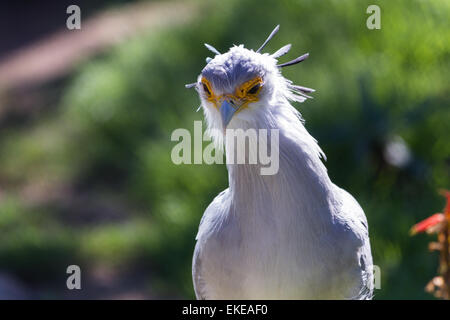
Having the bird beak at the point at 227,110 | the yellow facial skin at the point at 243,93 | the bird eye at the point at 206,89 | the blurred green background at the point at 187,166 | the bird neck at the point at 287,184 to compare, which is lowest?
the bird neck at the point at 287,184

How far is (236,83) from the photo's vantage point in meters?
2.39

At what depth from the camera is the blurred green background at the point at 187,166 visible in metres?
4.89

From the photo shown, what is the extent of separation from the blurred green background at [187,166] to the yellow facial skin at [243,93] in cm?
202

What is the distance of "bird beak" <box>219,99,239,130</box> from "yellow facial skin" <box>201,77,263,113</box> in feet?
0.05

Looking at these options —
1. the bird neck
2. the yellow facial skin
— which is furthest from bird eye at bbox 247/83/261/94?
the bird neck

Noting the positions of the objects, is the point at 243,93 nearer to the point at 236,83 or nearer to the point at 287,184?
the point at 236,83

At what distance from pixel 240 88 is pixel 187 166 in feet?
9.56

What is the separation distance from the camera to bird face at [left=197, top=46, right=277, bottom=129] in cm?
239

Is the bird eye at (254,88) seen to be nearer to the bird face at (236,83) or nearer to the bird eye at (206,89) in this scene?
the bird face at (236,83)

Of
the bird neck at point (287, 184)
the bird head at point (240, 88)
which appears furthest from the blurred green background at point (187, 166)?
the bird head at point (240, 88)

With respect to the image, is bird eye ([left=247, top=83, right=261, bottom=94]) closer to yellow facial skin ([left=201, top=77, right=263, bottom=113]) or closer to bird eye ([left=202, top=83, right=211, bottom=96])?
yellow facial skin ([left=201, top=77, right=263, bottom=113])

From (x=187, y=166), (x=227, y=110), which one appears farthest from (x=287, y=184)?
(x=187, y=166)

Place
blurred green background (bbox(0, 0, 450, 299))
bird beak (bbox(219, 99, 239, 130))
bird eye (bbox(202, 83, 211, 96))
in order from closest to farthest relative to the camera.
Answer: bird beak (bbox(219, 99, 239, 130)) < bird eye (bbox(202, 83, 211, 96)) < blurred green background (bbox(0, 0, 450, 299))
